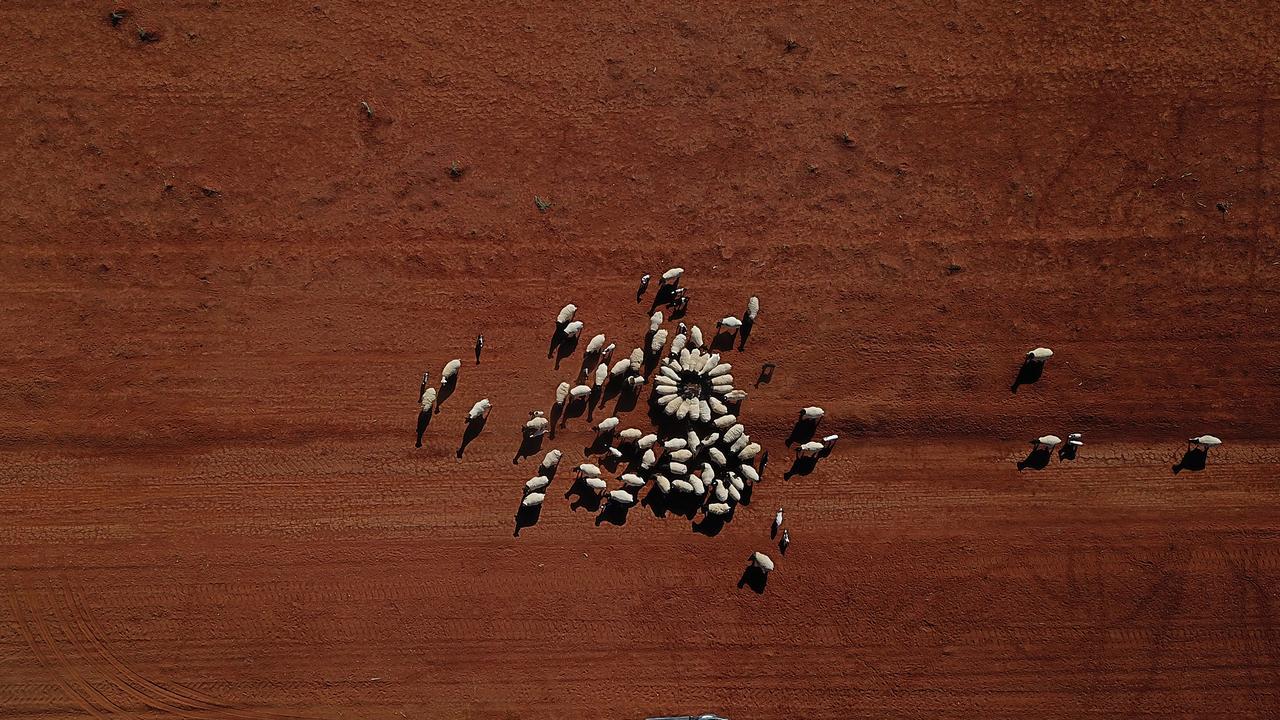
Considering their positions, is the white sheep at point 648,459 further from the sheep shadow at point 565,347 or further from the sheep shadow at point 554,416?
the sheep shadow at point 565,347

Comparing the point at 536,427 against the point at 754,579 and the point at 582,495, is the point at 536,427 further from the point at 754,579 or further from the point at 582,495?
the point at 754,579

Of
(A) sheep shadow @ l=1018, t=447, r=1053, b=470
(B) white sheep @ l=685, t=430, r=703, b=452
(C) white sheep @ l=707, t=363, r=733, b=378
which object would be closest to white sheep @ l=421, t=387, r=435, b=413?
(B) white sheep @ l=685, t=430, r=703, b=452

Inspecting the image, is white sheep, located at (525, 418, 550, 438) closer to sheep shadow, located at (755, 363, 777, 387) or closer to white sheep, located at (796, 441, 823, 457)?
sheep shadow, located at (755, 363, 777, 387)

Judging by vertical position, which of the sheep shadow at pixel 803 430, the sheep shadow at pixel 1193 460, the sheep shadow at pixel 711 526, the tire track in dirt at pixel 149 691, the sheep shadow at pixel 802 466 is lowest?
the tire track in dirt at pixel 149 691

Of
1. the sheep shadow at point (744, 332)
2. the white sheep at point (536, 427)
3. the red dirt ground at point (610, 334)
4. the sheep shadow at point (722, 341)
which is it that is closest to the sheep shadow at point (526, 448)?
the white sheep at point (536, 427)

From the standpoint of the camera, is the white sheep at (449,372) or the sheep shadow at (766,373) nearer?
the white sheep at (449,372)

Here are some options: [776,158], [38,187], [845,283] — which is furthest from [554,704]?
[38,187]
